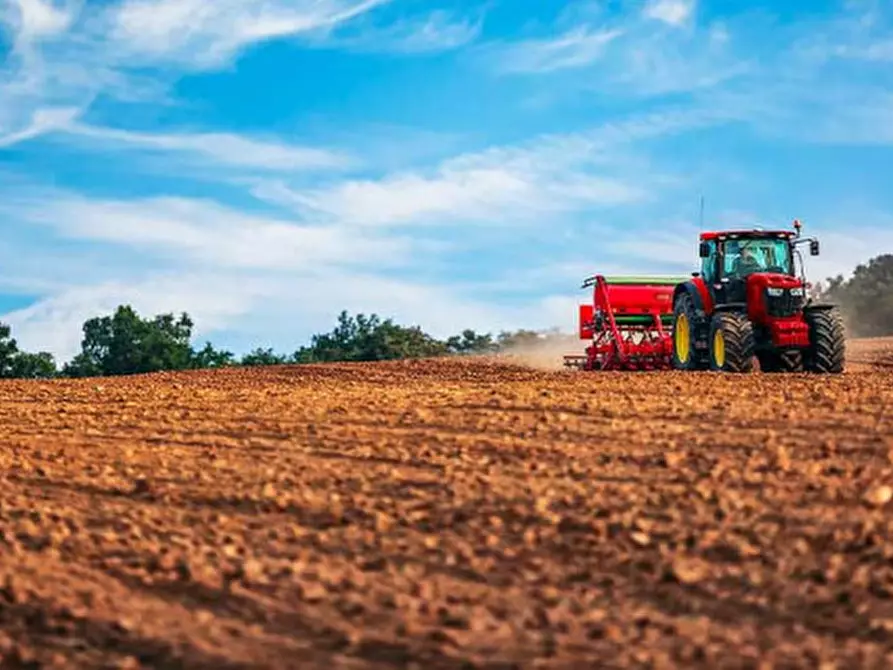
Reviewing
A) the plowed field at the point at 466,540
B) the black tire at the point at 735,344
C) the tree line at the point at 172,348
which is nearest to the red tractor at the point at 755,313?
the black tire at the point at 735,344

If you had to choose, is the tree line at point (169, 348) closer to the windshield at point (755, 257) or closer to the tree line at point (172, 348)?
the tree line at point (172, 348)

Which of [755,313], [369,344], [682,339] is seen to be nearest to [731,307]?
[755,313]

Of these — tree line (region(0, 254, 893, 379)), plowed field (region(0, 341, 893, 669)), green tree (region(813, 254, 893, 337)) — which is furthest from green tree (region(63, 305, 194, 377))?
plowed field (region(0, 341, 893, 669))

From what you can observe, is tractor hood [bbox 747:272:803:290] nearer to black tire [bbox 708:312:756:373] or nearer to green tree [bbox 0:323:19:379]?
black tire [bbox 708:312:756:373]

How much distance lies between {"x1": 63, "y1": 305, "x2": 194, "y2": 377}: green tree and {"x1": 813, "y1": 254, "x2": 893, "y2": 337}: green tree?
25.0m

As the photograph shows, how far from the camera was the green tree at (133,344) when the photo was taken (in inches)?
1893

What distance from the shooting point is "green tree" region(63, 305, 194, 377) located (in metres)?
48.1

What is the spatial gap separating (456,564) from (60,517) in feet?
→ 10.2

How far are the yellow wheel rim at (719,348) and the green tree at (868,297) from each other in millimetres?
32533

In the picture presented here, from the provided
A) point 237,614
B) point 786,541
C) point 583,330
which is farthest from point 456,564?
point 583,330

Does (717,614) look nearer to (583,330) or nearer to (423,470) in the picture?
(423,470)

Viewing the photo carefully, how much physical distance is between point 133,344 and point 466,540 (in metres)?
43.0

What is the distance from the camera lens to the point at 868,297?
54.6 metres

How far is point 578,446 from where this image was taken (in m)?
9.73
